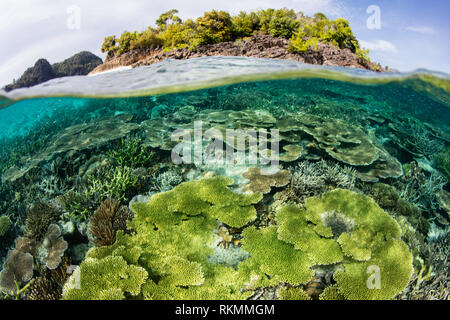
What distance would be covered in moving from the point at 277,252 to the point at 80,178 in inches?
254

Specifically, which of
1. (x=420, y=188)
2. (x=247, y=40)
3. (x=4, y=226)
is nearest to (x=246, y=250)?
(x=4, y=226)

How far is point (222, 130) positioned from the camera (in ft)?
26.3

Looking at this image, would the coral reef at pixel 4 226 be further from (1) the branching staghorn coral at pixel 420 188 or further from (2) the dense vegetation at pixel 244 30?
(1) the branching staghorn coral at pixel 420 188

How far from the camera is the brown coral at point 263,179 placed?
5.45 metres

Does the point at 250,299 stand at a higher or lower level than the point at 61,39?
lower

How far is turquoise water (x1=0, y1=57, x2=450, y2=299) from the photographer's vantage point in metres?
5.68

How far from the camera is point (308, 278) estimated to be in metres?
3.38

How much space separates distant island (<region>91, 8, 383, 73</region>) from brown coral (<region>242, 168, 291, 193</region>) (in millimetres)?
7361

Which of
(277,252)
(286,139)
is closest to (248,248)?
(277,252)

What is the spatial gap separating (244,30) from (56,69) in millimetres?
11744

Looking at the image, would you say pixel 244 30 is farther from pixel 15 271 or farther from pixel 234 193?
pixel 15 271

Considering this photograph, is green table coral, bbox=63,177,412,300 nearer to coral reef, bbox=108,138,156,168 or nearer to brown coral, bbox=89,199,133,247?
brown coral, bbox=89,199,133,247

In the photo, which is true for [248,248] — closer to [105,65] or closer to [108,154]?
[108,154]

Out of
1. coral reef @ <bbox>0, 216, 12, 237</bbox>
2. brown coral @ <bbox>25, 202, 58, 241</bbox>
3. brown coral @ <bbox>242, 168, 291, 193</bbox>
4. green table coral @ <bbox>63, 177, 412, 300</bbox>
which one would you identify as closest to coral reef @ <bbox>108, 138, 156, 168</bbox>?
brown coral @ <bbox>25, 202, 58, 241</bbox>
